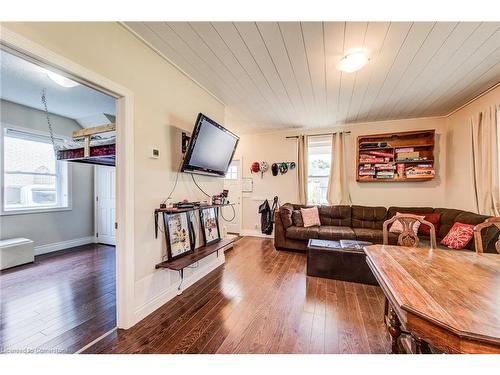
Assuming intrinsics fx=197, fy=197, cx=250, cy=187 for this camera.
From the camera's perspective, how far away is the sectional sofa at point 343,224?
332 cm

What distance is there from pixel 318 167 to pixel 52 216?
558cm

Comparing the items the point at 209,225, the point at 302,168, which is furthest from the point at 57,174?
the point at 302,168

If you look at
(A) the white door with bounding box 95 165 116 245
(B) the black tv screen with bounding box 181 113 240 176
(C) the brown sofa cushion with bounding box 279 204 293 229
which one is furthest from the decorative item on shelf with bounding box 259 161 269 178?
(A) the white door with bounding box 95 165 116 245

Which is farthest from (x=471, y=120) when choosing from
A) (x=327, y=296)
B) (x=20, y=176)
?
(x=20, y=176)

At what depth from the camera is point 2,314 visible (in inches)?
74.1

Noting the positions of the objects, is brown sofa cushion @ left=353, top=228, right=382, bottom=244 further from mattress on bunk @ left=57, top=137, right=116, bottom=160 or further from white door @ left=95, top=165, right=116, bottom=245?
white door @ left=95, top=165, right=116, bottom=245

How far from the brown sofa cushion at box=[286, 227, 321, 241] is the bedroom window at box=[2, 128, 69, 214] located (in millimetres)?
4564

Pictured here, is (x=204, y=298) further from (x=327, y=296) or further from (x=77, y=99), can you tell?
(x=77, y=99)

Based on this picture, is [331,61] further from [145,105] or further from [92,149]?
[92,149]

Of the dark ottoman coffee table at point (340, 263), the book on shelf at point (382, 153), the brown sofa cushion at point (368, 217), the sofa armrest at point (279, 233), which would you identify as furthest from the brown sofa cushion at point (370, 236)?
the book on shelf at point (382, 153)

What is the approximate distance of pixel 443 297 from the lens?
0.89 m

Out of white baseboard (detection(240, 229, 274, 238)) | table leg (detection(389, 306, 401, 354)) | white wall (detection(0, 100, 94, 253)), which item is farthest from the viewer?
white baseboard (detection(240, 229, 274, 238))

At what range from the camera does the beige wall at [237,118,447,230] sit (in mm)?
3805
